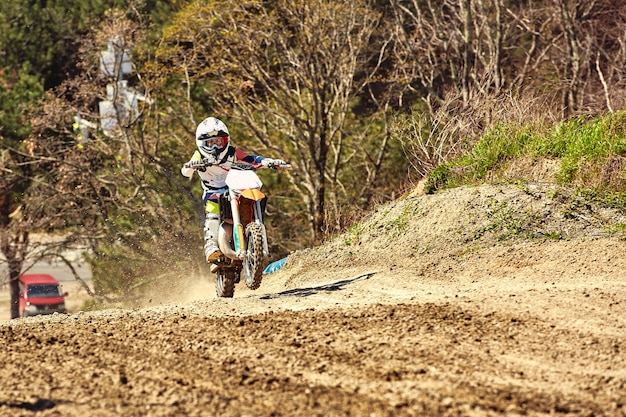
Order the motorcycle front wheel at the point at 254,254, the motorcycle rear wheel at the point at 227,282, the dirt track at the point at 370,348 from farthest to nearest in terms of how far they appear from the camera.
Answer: the motorcycle rear wheel at the point at 227,282 → the motorcycle front wheel at the point at 254,254 → the dirt track at the point at 370,348

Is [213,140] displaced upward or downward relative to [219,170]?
upward

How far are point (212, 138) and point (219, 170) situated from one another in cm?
41

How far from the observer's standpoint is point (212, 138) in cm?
997

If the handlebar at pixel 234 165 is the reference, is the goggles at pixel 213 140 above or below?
above

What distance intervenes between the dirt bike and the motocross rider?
9 centimetres

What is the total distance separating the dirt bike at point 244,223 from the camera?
31.4ft

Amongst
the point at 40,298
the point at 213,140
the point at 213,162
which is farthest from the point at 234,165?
the point at 40,298

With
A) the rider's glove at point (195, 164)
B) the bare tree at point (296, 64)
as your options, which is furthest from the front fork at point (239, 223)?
the bare tree at point (296, 64)

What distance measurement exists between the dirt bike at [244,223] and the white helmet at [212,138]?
0.55 ft

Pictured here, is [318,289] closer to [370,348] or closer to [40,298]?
[370,348]

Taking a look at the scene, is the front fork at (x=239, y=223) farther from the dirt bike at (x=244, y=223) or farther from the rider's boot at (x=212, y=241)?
the rider's boot at (x=212, y=241)

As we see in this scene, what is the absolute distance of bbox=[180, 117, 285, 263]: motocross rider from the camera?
32.7ft

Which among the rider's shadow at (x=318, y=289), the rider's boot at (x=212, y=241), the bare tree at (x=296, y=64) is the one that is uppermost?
the bare tree at (x=296, y=64)

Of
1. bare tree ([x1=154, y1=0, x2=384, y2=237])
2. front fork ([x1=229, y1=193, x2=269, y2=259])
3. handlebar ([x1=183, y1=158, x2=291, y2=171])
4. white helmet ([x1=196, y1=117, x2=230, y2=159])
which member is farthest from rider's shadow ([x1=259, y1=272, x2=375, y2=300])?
bare tree ([x1=154, y1=0, x2=384, y2=237])
